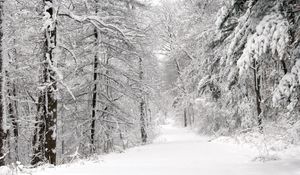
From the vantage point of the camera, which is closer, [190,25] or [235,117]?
[235,117]

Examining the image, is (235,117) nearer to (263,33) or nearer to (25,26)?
(25,26)

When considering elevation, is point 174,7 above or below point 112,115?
above

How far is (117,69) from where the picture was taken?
14609 mm

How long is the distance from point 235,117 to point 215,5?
7517mm

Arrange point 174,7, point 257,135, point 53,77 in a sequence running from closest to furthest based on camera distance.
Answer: point 53,77, point 257,135, point 174,7

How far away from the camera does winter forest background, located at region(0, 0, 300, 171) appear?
6.64 meters

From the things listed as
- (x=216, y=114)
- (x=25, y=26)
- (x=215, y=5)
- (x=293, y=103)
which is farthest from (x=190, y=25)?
(x=293, y=103)

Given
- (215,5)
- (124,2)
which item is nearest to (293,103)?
(124,2)

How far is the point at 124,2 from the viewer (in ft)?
49.2

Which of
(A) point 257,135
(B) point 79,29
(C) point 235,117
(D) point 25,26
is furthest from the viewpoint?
(C) point 235,117

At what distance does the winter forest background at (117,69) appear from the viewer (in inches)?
262

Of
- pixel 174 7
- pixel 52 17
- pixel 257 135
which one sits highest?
pixel 174 7

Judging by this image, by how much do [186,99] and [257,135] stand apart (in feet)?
55.3

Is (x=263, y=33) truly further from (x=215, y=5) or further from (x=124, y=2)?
(x=215, y=5)
